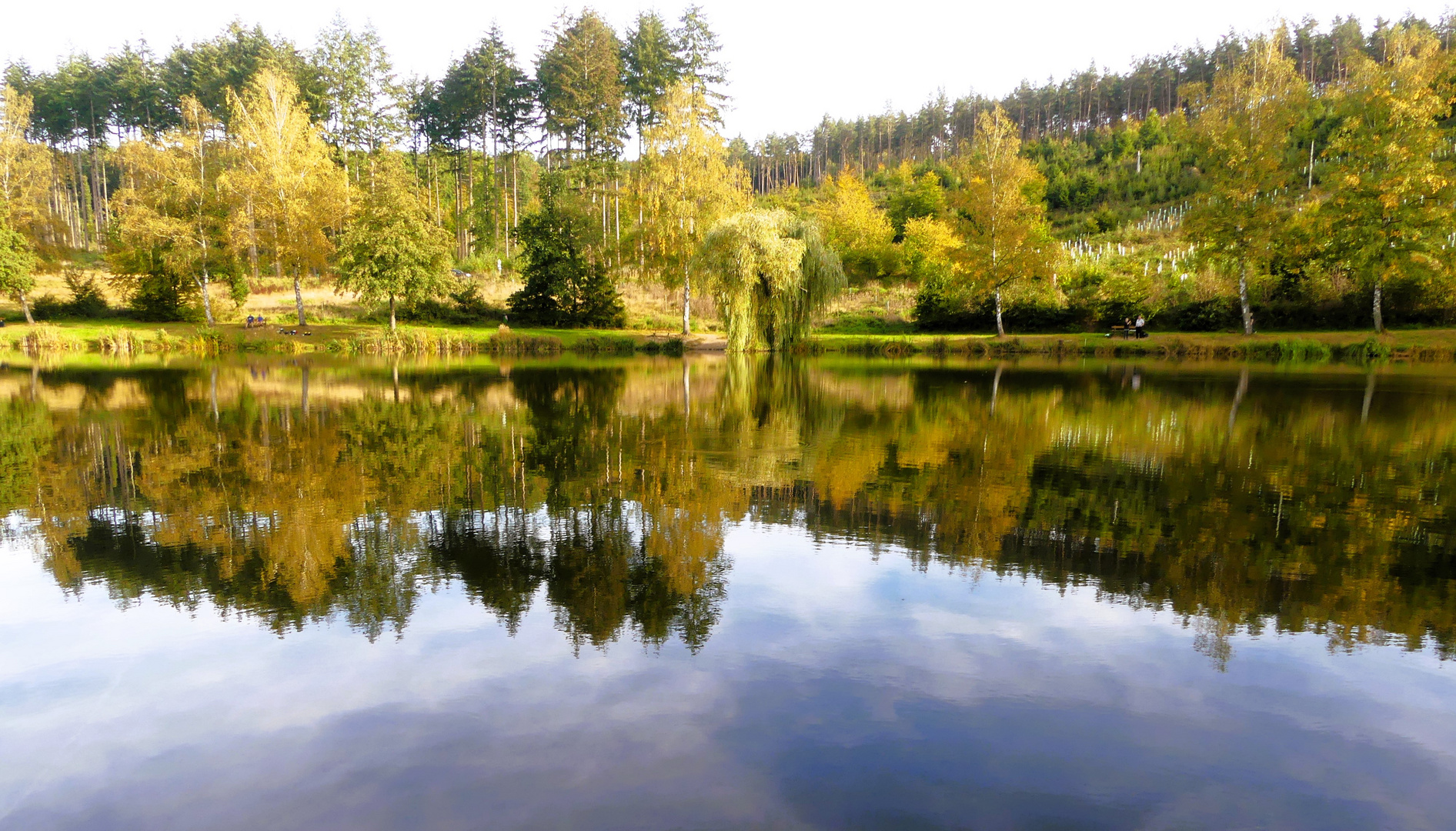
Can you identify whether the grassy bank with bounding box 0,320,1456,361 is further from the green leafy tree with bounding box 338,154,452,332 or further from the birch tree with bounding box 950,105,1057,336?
the birch tree with bounding box 950,105,1057,336

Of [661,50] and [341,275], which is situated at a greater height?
[661,50]

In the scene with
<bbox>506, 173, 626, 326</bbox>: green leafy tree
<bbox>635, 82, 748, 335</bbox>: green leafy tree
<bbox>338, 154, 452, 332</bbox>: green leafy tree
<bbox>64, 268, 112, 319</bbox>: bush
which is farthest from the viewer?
<bbox>506, 173, 626, 326</bbox>: green leafy tree

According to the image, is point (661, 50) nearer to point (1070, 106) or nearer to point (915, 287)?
point (915, 287)

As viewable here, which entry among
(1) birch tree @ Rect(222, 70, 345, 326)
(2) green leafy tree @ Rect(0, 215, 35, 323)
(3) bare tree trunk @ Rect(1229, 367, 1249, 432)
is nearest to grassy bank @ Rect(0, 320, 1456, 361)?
(2) green leafy tree @ Rect(0, 215, 35, 323)

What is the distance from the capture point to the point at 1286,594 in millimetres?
6832

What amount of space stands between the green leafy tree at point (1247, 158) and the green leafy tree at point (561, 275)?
3098 centimetres

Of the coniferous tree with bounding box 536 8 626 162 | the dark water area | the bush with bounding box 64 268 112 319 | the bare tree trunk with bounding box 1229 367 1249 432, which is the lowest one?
the dark water area

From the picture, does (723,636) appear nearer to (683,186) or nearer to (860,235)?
(683,186)

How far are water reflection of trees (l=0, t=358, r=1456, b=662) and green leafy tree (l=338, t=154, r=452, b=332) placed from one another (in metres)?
19.7

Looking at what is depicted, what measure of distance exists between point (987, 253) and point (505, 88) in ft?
128

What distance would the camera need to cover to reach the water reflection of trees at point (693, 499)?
685 centimetres

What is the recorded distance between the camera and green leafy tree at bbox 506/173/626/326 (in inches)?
1722

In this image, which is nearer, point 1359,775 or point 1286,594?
point 1359,775

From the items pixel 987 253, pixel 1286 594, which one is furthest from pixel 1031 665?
pixel 987 253
